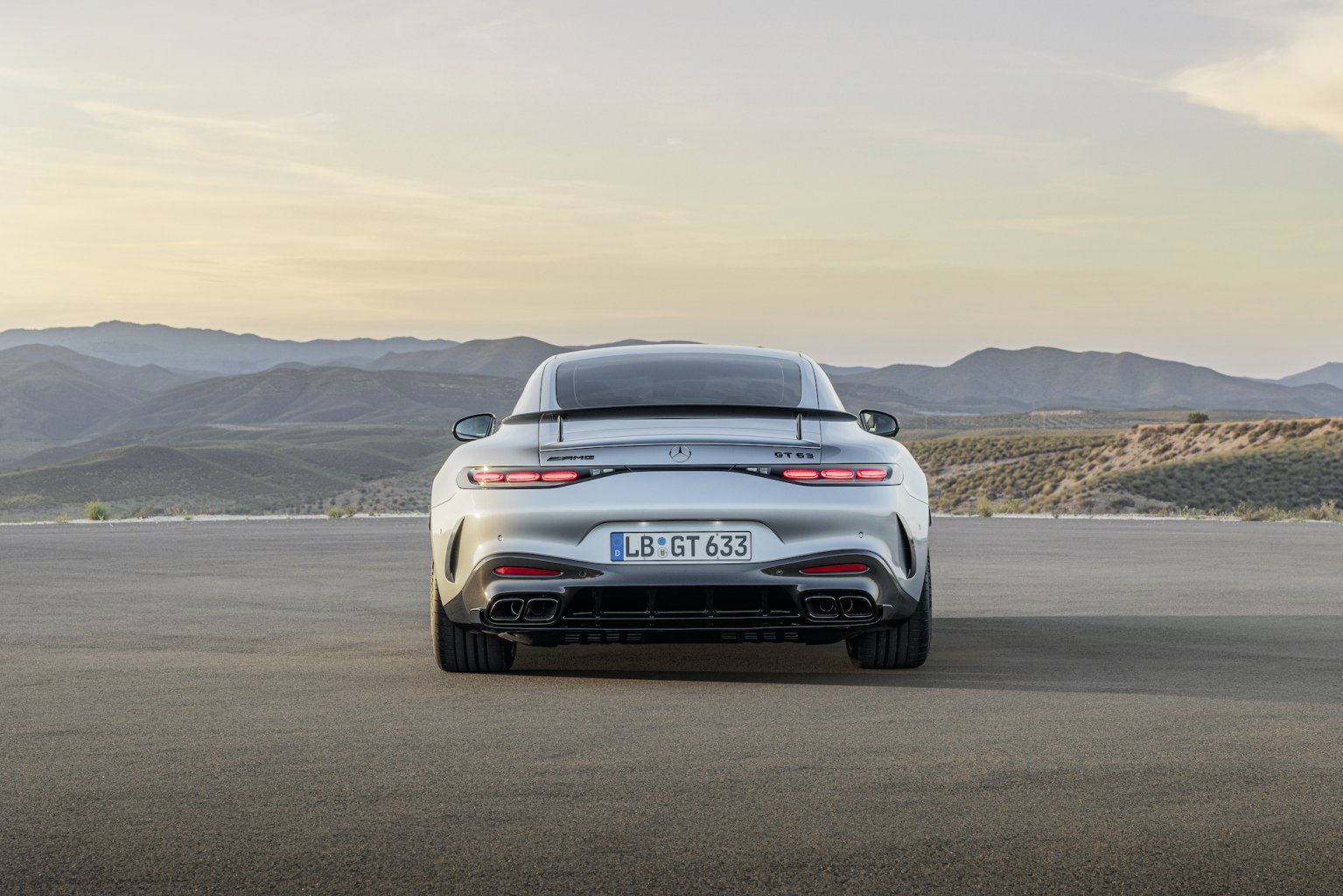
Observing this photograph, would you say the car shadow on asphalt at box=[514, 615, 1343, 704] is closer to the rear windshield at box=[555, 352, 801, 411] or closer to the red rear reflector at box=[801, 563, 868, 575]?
the red rear reflector at box=[801, 563, 868, 575]

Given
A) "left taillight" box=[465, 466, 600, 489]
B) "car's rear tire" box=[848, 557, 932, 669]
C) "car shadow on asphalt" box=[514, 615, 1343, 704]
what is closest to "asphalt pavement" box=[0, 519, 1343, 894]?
"car shadow on asphalt" box=[514, 615, 1343, 704]

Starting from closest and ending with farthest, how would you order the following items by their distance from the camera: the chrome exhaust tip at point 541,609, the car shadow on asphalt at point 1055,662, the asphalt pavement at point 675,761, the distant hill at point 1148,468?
the asphalt pavement at point 675,761 → the chrome exhaust tip at point 541,609 → the car shadow on asphalt at point 1055,662 → the distant hill at point 1148,468

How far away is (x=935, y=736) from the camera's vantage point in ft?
20.0

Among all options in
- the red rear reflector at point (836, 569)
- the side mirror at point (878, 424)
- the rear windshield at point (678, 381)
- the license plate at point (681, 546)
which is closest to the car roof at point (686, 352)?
the rear windshield at point (678, 381)

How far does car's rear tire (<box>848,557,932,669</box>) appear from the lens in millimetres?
7727

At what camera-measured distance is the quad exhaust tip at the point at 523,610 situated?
712 cm

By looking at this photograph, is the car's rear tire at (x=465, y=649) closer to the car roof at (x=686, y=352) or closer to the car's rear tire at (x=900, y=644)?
the car roof at (x=686, y=352)

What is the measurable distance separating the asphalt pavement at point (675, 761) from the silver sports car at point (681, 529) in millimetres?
415

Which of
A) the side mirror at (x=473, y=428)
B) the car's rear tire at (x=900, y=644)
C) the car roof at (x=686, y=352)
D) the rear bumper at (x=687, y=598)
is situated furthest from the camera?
the car roof at (x=686, y=352)

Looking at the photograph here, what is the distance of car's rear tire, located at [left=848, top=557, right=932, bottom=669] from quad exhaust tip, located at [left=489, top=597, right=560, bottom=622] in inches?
68.8

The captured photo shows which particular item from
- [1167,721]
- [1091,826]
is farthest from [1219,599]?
[1091,826]

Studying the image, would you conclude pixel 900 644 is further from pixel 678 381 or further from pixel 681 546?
pixel 678 381

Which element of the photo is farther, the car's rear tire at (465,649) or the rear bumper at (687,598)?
the car's rear tire at (465,649)

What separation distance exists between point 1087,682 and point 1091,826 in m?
3.06
